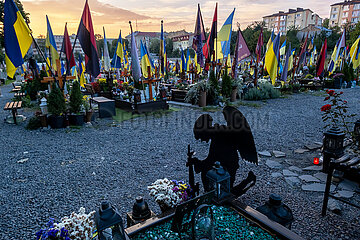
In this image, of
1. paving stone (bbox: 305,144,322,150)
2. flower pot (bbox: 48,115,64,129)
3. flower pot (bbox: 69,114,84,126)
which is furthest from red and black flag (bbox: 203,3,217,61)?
flower pot (bbox: 48,115,64,129)

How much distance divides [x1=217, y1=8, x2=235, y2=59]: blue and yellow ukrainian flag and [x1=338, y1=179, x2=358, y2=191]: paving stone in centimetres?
979

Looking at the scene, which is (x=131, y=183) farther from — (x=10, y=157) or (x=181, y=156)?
(x=10, y=157)

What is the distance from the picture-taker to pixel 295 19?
293 feet

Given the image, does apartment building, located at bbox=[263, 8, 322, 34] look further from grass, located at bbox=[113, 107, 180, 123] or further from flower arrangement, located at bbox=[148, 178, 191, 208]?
flower arrangement, located at bbox=[148, 178, 191, 208]

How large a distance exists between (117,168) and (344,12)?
11060 cm

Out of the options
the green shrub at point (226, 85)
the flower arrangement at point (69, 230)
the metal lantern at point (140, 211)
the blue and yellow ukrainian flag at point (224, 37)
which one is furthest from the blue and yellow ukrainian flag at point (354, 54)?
the flower arrangement at point (69, 230)

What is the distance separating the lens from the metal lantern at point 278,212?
2328 mm

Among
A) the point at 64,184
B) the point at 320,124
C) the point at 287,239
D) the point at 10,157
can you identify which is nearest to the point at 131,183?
the point at 64,184

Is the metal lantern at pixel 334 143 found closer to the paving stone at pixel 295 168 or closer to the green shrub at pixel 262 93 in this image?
the paving stone at pixel 295 168

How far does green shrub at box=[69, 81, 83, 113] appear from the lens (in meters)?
7.78

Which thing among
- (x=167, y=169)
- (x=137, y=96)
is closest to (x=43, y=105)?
(x=137, y=96)

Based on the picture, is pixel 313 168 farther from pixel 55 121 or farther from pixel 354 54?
pixel 354 54

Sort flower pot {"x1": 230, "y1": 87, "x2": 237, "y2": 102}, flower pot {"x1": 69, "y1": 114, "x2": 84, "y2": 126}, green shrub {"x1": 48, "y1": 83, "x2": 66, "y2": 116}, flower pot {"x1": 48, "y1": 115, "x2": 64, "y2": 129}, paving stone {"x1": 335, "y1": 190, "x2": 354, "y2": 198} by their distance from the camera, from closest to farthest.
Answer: paving stone {"x1": 335, "y1": 190, "x2": 354, "y2": 198}, green shrub {"x1": 48, "y1": 83, "x2": 66, "y2": 116}, flower pot {"x1": 48, "y1": 115, "x2": 64, "y2": 129}, flower pot {"x1": 69, "y1": 114, "x2": 84, "y2": 126}, flower pot {"x1": 230, "y1": 87, "x2": 237, "y2": 102}

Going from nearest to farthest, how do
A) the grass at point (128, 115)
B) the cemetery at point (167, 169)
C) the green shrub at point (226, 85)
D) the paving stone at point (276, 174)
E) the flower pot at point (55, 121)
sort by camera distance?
the cemetery at point (167, 169) → the paving stone at point (276, 174) → the flower pot at point (55, 121) → the grass at point (128, 115) → the green shrub at point (226, 85)
